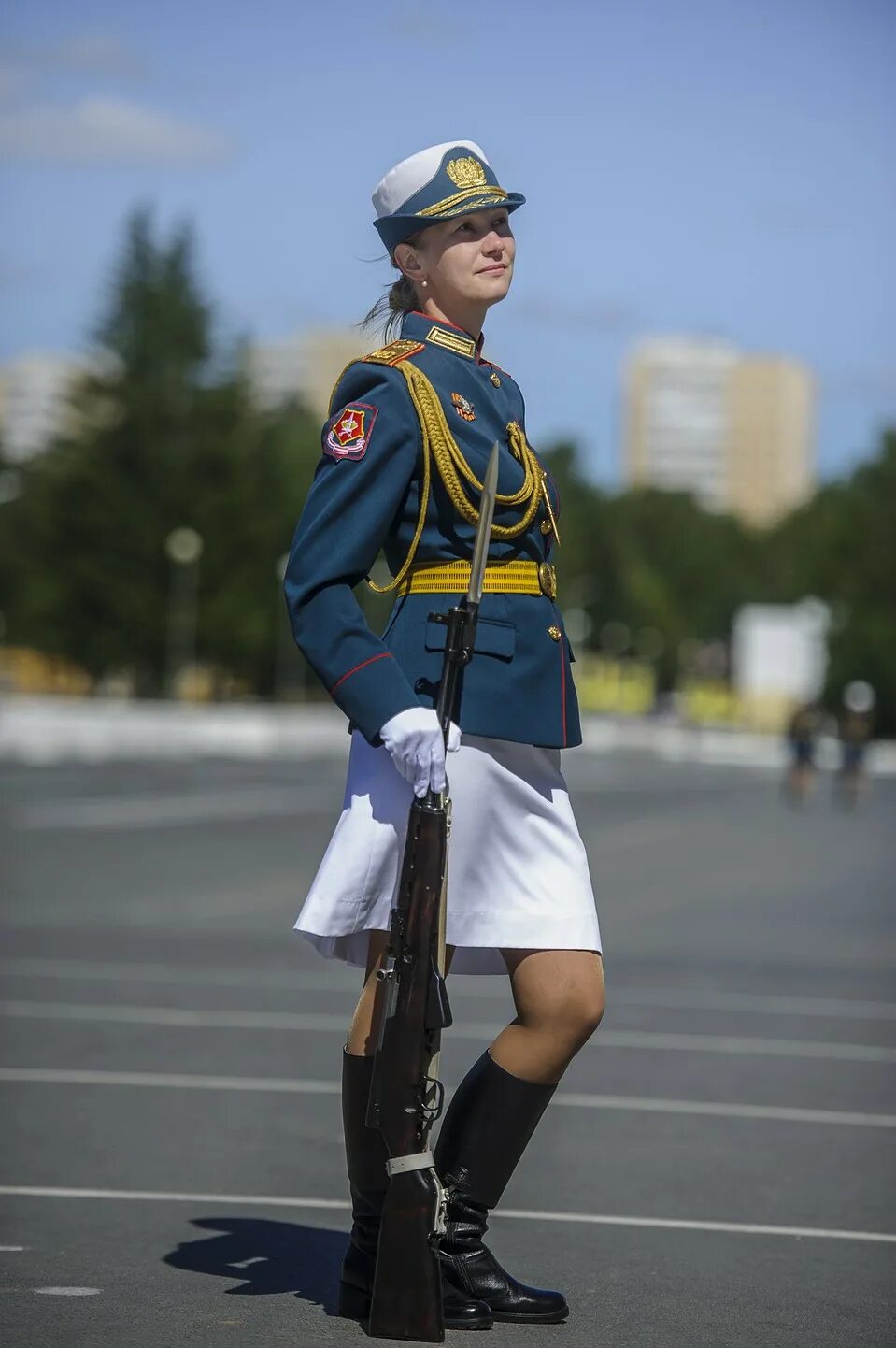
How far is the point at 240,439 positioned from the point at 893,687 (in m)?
28.6

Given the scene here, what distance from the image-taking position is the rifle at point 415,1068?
14.9ft

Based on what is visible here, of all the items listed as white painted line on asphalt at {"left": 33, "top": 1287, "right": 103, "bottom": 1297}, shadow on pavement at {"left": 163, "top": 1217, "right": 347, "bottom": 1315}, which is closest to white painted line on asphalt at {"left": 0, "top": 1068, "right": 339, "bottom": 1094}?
shadow on pavement at {"left": 163, "top": 1217, "right": 347, "bottom": 1315}

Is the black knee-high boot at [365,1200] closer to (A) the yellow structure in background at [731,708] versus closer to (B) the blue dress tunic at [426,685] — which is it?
(B) the blue dress tunic at [426,685]

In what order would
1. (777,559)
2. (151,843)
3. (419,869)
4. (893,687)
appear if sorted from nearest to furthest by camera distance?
1. (419,869)
2. (151,843)
3. (893,687)
4. (777,559)

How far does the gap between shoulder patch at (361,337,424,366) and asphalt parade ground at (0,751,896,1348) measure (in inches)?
72.3

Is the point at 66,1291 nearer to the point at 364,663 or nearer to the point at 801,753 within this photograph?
the point at 364,663

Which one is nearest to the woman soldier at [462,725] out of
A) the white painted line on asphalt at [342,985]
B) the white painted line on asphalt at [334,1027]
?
the white painted line on asphalt at [334,1027]

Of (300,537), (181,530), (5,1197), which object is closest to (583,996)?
(300,537)

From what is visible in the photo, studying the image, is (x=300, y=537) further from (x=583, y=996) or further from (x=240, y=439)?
(x=240, y=439)

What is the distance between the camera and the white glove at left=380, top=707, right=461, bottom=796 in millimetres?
4527

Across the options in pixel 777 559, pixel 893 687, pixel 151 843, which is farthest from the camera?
pixel 777 559

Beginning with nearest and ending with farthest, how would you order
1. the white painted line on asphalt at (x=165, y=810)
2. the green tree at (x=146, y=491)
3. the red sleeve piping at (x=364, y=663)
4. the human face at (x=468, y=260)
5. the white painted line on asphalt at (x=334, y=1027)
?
1. the red sleeve piping at (x=364, y=663)
2. the human face at (x=468, y=260)
3. the white painted line on asphalt at (x=334, y=1027)
4. the white painted line on asphalt at (x=165, y=810)
5. the green tree at (x=146, y=491)

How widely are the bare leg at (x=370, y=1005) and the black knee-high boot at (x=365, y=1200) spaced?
23 millimetres

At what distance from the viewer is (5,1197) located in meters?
6.37
